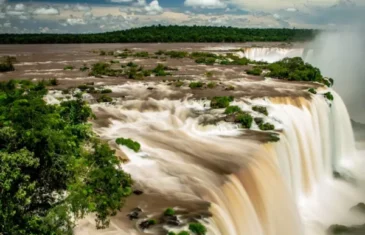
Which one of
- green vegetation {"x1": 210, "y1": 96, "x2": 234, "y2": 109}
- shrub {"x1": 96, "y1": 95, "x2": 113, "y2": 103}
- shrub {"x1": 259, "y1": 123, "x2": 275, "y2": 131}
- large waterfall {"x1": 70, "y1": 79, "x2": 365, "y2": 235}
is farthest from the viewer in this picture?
shrub {"x1": 96, "y1": 95, "x2": 113, "y2": 103}

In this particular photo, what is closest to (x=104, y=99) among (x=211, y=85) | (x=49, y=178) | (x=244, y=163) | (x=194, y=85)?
(x=194, y=85)

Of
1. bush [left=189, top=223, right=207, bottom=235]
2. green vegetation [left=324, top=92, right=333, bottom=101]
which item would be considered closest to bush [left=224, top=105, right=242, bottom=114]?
green vegetation [left=324, top=92, right=333, bottom=101]

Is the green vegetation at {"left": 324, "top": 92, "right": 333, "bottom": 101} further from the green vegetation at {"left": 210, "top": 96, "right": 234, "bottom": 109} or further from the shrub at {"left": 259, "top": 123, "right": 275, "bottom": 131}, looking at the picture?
the shrub at {"left": 259, "top": 123, "right": 275, "bottom": 131}

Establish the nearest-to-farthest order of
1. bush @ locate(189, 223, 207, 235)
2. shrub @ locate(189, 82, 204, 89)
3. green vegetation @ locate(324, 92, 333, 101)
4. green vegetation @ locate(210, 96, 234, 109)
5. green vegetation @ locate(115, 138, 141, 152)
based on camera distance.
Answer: bush @ locate(189, 223, 207, 235), green vegetation @ locate(115, 138, 141, 152), green vegetation @ locate(210, 96, 234, 109), green vegetation @ locate(324, 92, 333, 101), shrub @ locate(189, 82, 204, 89)

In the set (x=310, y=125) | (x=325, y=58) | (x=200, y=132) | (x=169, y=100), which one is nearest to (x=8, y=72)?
(x=169, y=100)

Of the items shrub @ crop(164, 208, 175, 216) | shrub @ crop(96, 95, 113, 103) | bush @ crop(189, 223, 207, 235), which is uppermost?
shrub @ crop(96, 95, 113, 103)

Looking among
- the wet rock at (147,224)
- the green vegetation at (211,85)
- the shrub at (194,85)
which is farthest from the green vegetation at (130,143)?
the green vegetation at (211,85)

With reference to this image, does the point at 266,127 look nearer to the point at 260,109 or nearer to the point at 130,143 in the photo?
the point at 260,109
